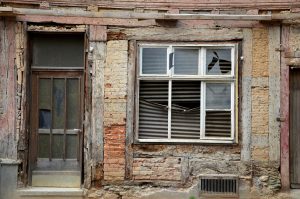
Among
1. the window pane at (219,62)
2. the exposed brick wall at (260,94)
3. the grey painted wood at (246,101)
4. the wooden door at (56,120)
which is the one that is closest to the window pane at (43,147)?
the wooden door at (56,120)

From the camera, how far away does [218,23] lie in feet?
28.2

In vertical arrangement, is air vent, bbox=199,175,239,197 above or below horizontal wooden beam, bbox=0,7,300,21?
below

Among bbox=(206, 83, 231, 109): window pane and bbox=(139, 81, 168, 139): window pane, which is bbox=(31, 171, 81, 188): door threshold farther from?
bbox=(206, 83, 231, 109): window pane

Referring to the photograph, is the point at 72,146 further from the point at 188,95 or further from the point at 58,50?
the point at 188,95

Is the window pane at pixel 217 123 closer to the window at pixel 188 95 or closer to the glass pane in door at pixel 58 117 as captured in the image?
the window at pixel 188 95

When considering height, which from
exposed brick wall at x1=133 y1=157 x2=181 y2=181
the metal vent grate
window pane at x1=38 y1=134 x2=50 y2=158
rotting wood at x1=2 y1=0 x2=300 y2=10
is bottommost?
the metal vent grate

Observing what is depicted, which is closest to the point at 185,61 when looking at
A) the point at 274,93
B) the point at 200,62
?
the point at 200,62

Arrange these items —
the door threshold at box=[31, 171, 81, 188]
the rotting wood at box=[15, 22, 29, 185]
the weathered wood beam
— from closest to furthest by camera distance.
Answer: the weathered wood beam
the rotting wood at box=[15, 22, 29, 185]
the door threshold at box=[31, 171, 81, 188]

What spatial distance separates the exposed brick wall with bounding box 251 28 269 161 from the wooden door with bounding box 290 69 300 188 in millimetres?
468

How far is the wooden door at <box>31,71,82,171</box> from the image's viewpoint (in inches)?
346

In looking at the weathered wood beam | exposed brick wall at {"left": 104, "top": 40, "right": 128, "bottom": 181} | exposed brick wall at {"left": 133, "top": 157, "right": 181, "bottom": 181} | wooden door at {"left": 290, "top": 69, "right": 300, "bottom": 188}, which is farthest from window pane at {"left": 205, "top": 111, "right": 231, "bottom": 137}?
the weathered wood beam

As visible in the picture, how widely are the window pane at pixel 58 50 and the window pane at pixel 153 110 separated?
1275 millimetres

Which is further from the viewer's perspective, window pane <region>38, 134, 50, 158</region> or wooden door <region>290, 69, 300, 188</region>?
window pane <region>38, 134, 50, 158</region>

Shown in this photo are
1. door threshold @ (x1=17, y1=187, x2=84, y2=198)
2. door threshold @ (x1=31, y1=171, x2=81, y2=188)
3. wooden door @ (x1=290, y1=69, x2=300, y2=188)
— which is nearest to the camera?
door threshold @ (x1=17, y1=187, x2=84, y2=198)
